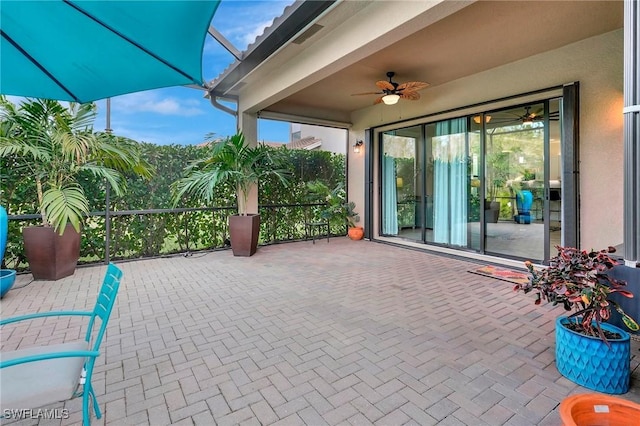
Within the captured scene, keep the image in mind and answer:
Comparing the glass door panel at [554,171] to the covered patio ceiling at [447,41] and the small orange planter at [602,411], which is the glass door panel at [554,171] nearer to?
the covered patio ceiling at [447,41]

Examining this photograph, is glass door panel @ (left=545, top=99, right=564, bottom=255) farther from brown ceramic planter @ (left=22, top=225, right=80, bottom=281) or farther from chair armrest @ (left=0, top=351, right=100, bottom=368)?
brown ceramic planter @ (left=22, top=225, right=80, bottom=281)

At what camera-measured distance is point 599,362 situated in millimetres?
2055

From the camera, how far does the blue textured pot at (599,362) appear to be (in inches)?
80.0

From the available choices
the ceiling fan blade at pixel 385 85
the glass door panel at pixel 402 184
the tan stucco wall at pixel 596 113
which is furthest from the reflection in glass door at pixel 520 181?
the ceiling fan blade at pixel 385 85

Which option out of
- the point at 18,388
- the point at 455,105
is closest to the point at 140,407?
the point at 18,388

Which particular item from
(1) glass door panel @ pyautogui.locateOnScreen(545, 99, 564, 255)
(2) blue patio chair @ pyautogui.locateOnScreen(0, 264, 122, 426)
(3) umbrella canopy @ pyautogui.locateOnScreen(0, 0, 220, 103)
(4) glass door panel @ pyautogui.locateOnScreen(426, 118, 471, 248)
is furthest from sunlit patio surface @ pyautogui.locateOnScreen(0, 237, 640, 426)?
(3) umbrella canopy @ pyautogui.locateOnScreen(0, 0, 220, 103)

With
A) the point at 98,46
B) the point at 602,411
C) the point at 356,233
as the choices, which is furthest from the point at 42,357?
the point at 356,233

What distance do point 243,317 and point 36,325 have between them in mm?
1885

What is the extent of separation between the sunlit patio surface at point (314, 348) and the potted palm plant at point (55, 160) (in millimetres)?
427

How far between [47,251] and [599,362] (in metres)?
5.94

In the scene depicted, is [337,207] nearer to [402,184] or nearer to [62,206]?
[402,184]

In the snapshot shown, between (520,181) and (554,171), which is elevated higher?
(554,171)

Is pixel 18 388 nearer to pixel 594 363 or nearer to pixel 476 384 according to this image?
pixel 476 384

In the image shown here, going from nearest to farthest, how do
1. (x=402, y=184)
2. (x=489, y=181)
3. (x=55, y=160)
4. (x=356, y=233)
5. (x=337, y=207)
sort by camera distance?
(x=55, y=160) < (x=489, y=181) < (x=402, y=184) < (x=337, y=207) < (x=356, y=233)
